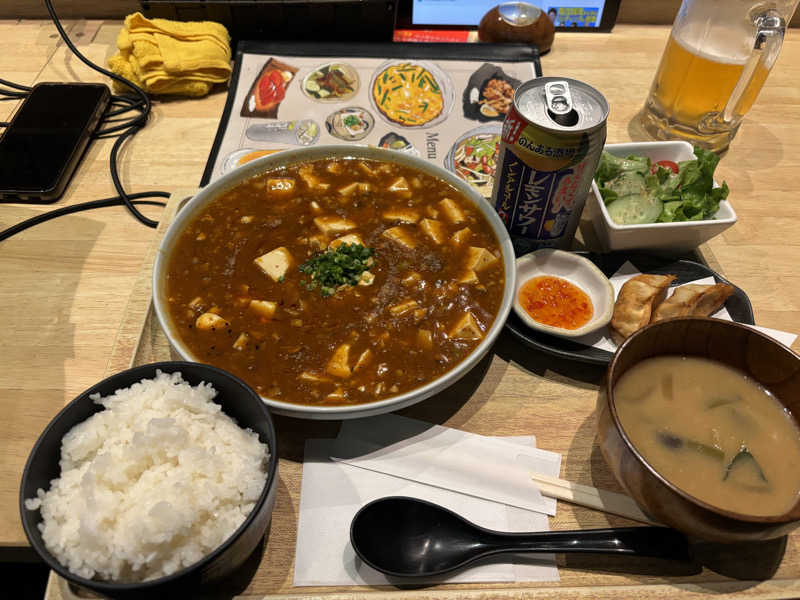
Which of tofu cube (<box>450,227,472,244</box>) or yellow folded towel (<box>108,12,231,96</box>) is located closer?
tofu cube (<box>450,227,472,244</box>)

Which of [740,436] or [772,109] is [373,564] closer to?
[740,436]

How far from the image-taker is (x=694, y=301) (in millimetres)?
1836

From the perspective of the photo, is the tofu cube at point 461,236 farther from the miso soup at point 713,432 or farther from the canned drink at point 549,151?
the miso soup at point 713,432

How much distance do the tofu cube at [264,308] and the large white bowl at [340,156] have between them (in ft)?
0.82

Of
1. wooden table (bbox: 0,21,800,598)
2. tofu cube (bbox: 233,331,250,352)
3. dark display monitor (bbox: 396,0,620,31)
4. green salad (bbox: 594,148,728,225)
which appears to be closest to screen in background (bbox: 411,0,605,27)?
dark display monitor (bbox: 396,0,620,31)

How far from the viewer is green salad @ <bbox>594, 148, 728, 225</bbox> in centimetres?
206

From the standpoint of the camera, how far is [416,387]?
161 cm

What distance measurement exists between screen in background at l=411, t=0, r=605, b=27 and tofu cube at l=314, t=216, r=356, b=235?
7.03 ft

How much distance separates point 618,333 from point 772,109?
210 centimetres

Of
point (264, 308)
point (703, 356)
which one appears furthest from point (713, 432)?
point (264, 308)

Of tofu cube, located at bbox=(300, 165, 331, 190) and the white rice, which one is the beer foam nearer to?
tofu cube, located at bbox=(300, 165, 331, 190)

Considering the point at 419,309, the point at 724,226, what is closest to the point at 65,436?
the point at 419,309

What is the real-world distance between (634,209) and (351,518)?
1.52 metres

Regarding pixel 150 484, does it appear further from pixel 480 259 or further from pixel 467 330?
pixel 480 259
